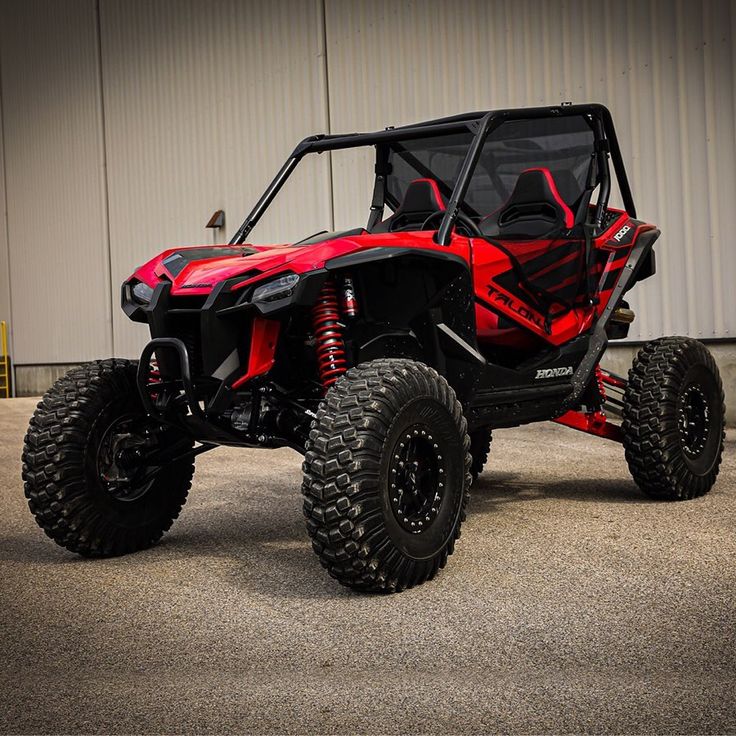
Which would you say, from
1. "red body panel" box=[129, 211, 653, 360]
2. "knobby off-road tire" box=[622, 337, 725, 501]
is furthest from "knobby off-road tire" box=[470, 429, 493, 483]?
"red body panel" box=[129, 211, 653, 360]

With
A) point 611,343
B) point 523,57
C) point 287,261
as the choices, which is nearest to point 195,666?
point 287,261

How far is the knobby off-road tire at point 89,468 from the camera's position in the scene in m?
4.64

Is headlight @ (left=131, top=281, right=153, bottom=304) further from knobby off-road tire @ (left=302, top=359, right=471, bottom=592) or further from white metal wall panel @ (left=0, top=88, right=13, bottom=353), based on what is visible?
white metal wall panel @ (left=0, top=88, right=13, bottom=353)

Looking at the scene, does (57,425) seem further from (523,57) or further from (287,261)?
(523,57)

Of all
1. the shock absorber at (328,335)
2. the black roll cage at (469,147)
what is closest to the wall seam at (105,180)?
the black roll cage at (469,147)

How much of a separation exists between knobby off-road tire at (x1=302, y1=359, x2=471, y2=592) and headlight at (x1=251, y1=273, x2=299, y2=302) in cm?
41

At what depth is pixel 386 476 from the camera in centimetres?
404

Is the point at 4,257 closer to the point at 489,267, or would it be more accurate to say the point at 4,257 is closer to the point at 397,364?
the point at 489,267

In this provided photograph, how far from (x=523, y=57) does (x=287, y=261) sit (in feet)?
22.7

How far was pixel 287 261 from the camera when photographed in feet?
14.3

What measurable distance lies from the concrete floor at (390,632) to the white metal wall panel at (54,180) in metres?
11.3

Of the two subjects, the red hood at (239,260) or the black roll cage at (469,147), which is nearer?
the red hood at (239,260)

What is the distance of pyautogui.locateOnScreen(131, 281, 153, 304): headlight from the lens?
471 centimetres

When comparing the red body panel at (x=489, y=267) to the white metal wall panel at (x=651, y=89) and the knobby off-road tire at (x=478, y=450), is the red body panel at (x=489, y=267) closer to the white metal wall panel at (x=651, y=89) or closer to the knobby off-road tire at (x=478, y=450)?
the knobby off-road tire at (x=478, y=450)
